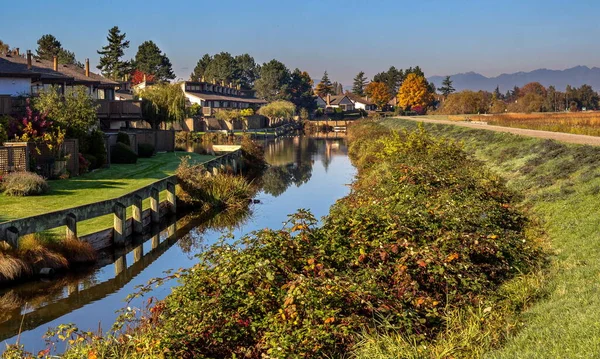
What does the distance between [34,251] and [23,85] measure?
29431 millimetres

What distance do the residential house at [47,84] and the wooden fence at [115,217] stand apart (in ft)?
48.5

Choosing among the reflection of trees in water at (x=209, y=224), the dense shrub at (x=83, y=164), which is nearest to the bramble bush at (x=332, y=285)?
the reflection of trees in water at (x=209, y=224)

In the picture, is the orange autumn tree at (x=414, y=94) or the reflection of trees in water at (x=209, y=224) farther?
the orange autumn tree at (x=414, y=94)

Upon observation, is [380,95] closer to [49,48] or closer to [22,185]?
[49,48]

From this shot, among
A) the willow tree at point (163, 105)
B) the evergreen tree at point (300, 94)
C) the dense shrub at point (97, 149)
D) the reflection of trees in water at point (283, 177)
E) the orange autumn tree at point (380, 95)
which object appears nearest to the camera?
the dense shrub at point (97, 149)

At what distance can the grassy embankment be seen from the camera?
8.34 meters

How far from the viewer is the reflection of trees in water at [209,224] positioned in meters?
23.6

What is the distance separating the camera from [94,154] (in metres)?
37.1

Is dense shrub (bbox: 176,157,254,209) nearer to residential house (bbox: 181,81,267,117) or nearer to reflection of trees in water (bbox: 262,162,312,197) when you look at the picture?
reflection of trees in water (bbox: 262,162,312,197)

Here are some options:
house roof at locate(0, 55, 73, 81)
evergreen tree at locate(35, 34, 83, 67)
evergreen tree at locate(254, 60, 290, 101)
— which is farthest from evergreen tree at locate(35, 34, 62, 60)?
house roof at locate(0, 55, 73, 81)

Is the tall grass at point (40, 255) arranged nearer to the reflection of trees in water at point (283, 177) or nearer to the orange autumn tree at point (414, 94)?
the reflection of trees in water at point (283, 177)

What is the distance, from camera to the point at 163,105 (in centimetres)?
5472

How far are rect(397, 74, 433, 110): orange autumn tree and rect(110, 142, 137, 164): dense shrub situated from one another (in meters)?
123

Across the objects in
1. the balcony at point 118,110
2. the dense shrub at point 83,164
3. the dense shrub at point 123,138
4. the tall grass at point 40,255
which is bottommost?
the tall grass at point 40,255
